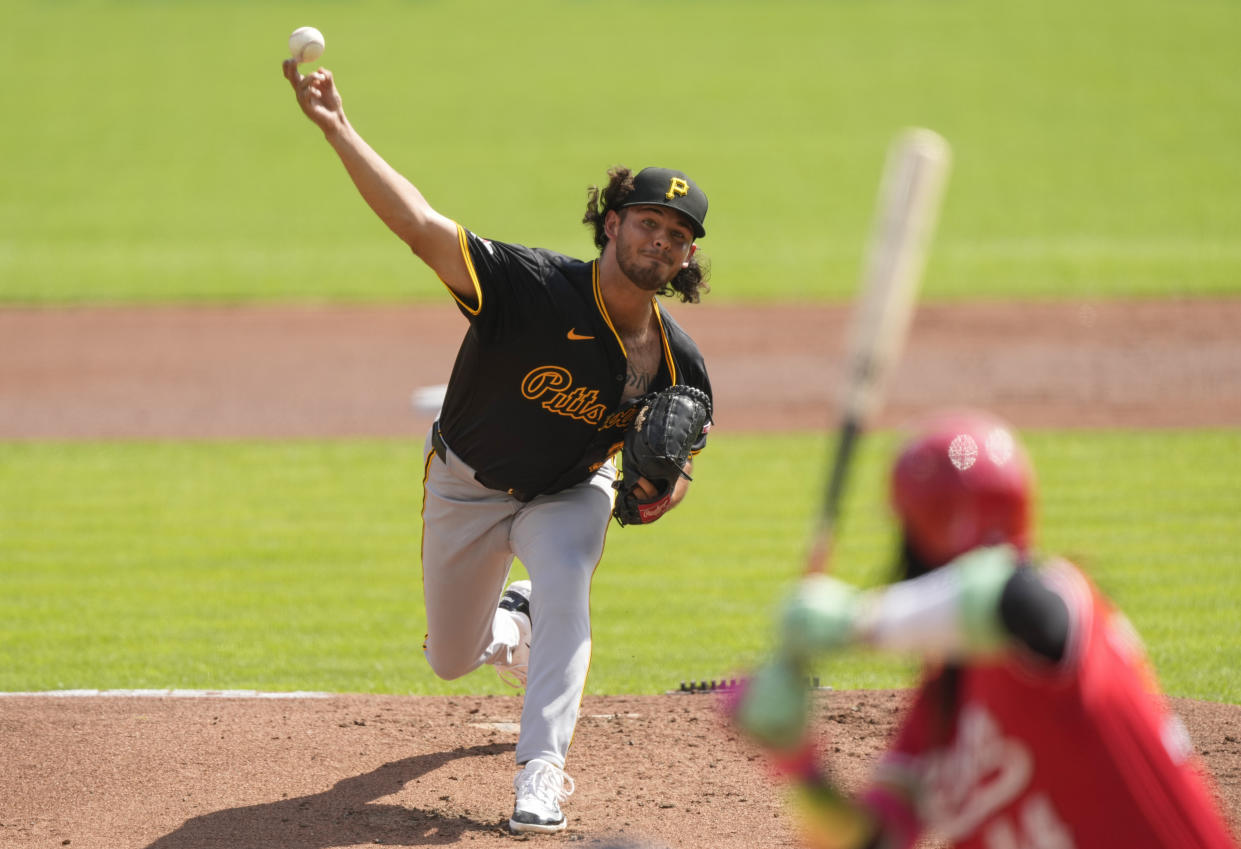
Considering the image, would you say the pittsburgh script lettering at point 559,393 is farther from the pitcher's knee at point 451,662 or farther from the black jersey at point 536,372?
the pitcher's knee at point 451,662

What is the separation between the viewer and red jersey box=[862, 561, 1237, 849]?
235 centimetres

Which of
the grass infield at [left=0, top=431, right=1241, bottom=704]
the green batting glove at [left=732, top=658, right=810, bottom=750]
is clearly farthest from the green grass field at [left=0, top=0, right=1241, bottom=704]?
the green batting glove at [left=732, top=658, right=810, bottom=750]

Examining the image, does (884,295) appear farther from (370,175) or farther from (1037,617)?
(370,175)

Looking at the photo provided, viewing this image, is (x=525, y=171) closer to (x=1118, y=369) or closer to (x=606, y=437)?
(x=1118, y=369)

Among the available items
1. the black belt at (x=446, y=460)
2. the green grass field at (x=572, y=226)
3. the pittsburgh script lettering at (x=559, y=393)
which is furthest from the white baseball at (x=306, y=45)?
the green grass field at (x=572, y=226)

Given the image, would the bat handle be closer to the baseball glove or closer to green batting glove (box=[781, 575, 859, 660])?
green batting glove (box=[781, 575, 859, 660])

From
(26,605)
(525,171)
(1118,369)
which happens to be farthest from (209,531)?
(525,171)

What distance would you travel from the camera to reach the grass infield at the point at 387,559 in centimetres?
703

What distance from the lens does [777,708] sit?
8.26 ft

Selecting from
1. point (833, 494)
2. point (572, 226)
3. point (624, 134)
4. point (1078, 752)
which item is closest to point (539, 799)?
point (833, 494)

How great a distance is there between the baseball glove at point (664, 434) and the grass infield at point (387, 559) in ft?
6.30

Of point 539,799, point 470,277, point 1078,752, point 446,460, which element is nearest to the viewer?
point 1078,752

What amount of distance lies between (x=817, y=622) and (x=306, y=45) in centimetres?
289

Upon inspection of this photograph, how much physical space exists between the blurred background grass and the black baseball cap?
45.0 feet
